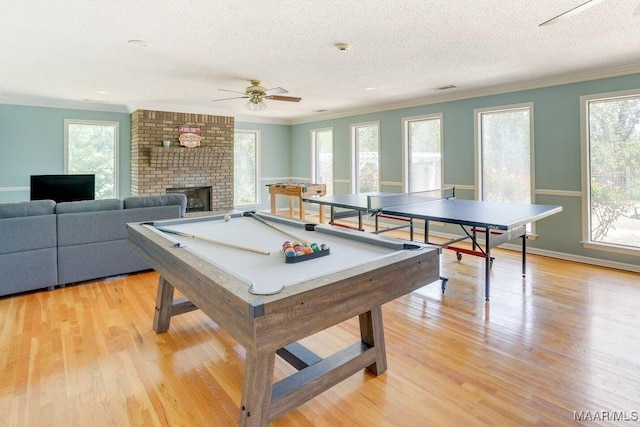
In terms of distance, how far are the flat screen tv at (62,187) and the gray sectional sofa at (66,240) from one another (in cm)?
261

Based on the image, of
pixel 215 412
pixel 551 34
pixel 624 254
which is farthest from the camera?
pixel 624 254

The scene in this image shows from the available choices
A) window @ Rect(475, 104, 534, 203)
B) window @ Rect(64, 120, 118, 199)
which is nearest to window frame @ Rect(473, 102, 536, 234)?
window @ Rect(475, 104, 534, 203)

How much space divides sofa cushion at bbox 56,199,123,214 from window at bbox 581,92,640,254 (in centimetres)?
563

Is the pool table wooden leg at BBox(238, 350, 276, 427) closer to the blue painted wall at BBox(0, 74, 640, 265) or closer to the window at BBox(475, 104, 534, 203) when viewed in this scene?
the blue painted wall at BBox(0, 74, 640, 265)

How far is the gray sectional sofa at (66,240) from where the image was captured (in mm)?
3377

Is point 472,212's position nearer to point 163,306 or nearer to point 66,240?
point 163,306

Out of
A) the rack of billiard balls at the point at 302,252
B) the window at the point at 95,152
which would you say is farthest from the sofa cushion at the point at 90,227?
the window at the point at 95,152

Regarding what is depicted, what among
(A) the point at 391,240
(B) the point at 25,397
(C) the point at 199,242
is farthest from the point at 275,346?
(B) the point at 25,397

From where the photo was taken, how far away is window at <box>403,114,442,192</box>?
6.20 m

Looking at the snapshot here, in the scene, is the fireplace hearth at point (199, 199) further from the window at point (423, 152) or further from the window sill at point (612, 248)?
the window sill at point (612, 248)

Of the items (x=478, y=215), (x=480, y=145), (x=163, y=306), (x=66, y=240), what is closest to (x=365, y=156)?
(x=480, y=145)

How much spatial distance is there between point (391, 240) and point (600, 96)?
400 cm

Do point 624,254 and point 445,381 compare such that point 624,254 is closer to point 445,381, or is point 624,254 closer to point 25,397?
point 445,381

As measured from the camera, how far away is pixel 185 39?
3.26m
